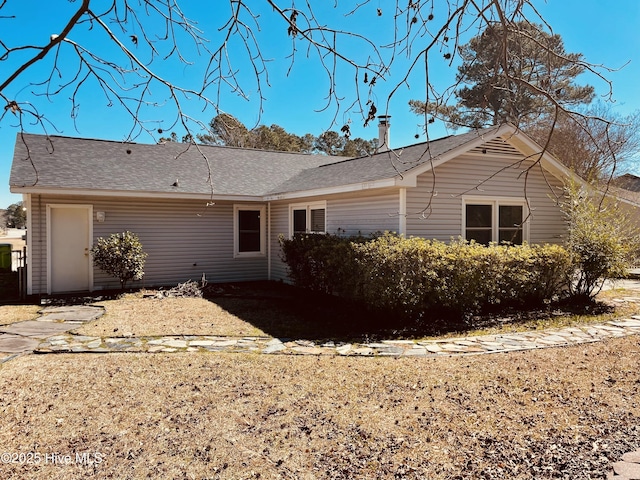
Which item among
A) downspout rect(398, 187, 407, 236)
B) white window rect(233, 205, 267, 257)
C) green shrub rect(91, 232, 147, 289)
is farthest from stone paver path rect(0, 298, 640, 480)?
white window rect(233, 205, 267, 257)

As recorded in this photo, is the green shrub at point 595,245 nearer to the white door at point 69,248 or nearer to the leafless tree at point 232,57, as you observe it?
the leafless tree at point 232,57

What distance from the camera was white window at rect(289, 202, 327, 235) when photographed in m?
11.7

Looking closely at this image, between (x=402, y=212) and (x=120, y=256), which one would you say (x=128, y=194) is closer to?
(x=120, y=256)

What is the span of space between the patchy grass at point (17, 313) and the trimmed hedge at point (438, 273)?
5677mm

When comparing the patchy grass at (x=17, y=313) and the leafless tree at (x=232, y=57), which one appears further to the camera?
A: the patchy grass at (x=17, y=313)

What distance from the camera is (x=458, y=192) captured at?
9.75 meters

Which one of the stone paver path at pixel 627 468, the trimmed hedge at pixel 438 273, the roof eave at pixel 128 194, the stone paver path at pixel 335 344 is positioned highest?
the roof eave at pixel 128 194

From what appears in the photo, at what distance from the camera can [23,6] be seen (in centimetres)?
335

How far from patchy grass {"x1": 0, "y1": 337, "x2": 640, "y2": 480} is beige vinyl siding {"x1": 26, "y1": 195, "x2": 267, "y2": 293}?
626 cm

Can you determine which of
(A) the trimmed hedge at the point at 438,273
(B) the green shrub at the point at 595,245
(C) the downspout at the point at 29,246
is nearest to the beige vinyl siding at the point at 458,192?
(B) the green shrub at the point at 595,245

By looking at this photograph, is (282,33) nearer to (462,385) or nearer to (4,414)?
(462,385)

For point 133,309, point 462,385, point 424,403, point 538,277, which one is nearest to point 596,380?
point 462,385

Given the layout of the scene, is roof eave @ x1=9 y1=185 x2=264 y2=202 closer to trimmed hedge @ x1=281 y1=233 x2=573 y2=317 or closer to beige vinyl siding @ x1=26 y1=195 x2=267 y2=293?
beige vinyl siding @ x1=26 y1=195 x2=267 y2=293

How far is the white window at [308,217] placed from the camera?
38.3 ft
